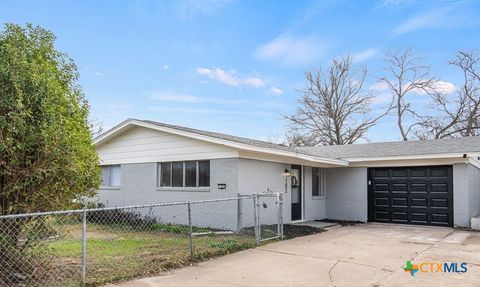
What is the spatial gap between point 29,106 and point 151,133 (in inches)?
294

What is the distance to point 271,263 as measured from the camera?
6902mm

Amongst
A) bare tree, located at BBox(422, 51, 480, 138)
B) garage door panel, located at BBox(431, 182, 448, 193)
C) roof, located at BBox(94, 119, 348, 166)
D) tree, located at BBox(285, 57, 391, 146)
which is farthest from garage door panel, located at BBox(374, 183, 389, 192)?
Answer: bare tree, located at BBox(422, 51, 480, 138)

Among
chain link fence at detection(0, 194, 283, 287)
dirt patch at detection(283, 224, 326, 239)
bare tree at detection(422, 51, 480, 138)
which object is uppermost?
bare tree at detection(422, 51, 480, 138)

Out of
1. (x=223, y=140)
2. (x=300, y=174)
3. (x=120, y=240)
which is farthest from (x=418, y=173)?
(x=120, y=240)

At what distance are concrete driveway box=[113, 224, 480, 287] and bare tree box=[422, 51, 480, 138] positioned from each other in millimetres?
18890

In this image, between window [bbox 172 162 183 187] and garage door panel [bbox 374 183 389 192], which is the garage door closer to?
garage door panel [bbox 374 183 389 192]

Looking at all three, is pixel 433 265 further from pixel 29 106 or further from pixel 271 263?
pixel 29 106

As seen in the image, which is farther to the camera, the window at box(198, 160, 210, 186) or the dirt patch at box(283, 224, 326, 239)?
the window at box(198, 160, 210, 186)

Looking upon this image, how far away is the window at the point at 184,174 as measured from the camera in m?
11.7

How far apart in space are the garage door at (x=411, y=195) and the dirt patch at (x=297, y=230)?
11.7 ft

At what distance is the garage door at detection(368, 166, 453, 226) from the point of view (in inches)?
498

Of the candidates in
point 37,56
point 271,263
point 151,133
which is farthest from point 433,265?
point 151,133

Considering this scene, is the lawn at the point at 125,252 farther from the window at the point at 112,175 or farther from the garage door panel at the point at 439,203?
the garage door panel at the point at 439,203

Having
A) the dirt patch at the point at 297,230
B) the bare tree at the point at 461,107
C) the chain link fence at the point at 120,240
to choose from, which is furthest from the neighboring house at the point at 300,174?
the bare tree at the point at 461,107
